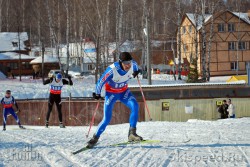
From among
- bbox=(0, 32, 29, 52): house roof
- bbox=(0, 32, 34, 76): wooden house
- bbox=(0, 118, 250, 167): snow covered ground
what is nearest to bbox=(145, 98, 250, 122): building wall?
bbox=(0, 118, 250, 167): snow covered ground

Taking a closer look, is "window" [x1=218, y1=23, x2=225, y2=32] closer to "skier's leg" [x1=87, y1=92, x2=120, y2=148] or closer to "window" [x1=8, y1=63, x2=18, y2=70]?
"window" [x1=8, y1=63, x2=18, y2=70]

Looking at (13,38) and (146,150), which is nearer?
(146,150)

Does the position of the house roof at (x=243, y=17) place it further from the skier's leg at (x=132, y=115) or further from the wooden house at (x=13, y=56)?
the skier's leg at (x=132, y=115)

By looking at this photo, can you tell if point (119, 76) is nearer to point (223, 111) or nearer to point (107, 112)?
point (107, 112)

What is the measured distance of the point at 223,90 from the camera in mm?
19891

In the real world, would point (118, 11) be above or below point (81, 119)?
above

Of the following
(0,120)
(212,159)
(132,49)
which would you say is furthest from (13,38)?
(212,159)

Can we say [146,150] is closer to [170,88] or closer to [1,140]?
[1,140]

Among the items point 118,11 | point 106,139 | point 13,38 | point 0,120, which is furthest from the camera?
point 13,38

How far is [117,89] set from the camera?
26.4 ft

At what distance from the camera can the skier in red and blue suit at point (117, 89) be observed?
309 inches

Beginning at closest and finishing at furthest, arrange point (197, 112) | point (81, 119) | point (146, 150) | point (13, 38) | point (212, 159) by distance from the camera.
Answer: point (212, 159), point (146, 150), point (197, 112), point (81, 119), point (13, 38)

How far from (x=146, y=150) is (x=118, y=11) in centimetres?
2525

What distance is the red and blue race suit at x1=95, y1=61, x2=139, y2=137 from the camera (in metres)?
7.86
